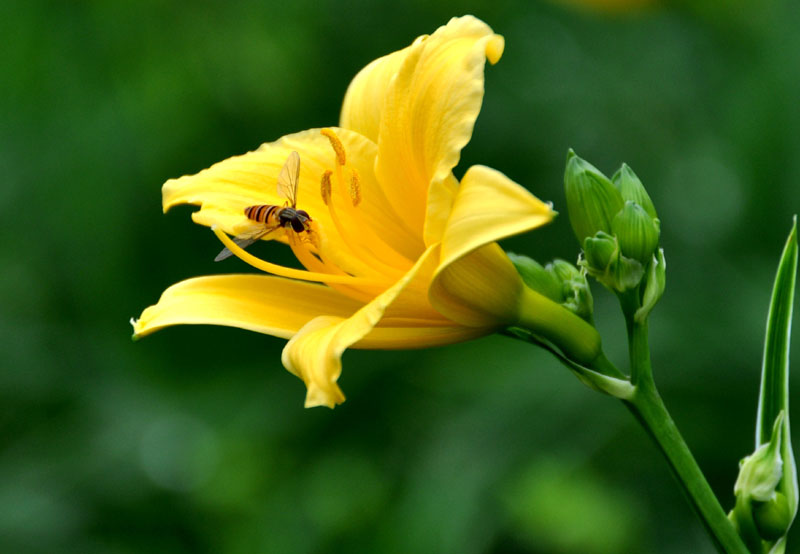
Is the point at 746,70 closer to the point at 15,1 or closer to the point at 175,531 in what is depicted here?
the point at 175,531

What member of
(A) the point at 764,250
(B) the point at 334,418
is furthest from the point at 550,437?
(A) the point at 764,250

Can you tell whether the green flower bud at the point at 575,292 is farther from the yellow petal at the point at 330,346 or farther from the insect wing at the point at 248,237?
the insect wing at the point at 248,237

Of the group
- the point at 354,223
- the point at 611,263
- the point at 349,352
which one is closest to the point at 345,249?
the point at 354,223

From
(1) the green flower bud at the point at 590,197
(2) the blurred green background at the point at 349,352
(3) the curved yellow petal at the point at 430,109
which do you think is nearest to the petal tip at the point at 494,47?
(3) the curved yellow petal at the point at 430,109

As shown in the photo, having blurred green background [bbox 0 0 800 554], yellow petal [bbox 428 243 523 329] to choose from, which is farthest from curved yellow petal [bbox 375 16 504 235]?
blurred green background [bbox 0 0 800 554]

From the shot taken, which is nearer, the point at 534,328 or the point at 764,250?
the point at 534,328

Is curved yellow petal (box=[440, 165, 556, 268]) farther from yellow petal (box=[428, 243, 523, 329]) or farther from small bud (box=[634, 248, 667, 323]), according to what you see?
small bud (box=[634, 248, 667, 323])
